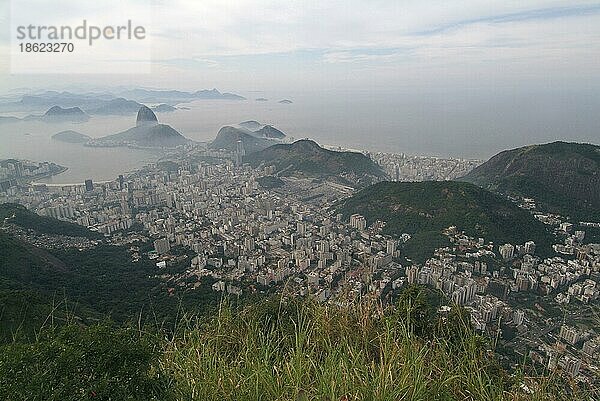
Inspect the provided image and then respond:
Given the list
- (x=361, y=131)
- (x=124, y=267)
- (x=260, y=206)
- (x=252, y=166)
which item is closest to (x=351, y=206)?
(x=260, y=206)

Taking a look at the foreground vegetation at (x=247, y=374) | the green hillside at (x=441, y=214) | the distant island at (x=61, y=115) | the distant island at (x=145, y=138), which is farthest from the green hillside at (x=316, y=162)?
the distant island at (x=61, y=115)

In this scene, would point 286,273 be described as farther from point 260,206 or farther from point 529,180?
point 529,180

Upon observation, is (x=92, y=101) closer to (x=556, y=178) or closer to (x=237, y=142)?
(x=237, y=142)

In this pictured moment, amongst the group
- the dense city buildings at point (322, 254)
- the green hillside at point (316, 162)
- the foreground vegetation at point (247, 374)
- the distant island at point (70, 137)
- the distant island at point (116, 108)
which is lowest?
the dense city buildings at point (322, 254)

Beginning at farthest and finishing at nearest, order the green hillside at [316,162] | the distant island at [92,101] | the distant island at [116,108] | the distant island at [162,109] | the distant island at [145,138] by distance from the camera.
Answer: the distant island at [162,109], the distant island at [116,108], the distant island at [92,101], the distant island at [145,138], the green hillside at [316,162]

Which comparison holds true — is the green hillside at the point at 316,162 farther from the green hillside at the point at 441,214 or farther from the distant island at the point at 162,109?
the distant island at the point at 162,109
